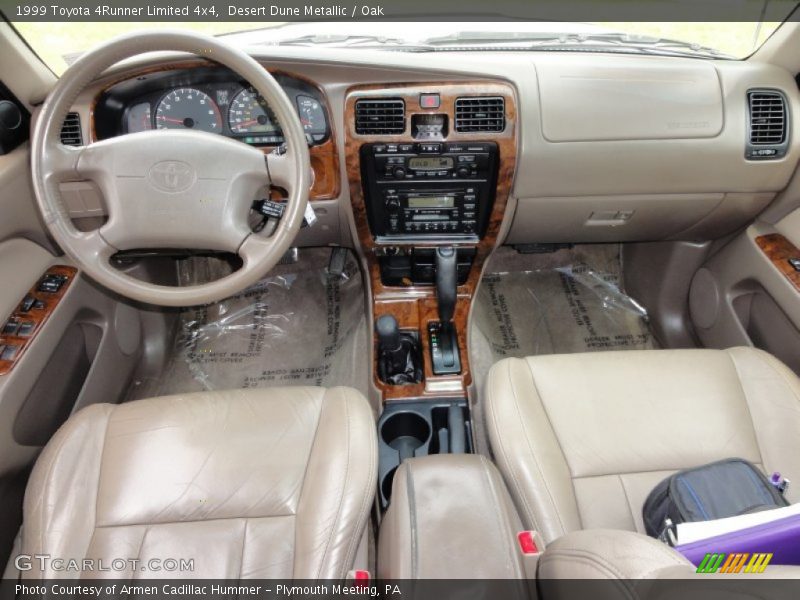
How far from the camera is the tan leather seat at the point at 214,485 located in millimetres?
1116

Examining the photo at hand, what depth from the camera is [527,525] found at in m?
1.18

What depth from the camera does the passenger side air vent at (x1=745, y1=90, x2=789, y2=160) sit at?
1.68 metres

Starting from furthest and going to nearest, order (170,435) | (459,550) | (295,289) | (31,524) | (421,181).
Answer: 1. (295,289)
2. (421,181)
3. (170,435)
4. (31,524)
5. (459,550)

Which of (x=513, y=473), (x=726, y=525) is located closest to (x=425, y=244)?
(x=513, y=473)

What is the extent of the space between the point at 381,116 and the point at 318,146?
0.22 metres

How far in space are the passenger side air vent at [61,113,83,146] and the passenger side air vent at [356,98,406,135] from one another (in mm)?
Answer: 788

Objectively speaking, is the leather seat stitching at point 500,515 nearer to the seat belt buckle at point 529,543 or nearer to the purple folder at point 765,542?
the seat belt buckle at point 529,543

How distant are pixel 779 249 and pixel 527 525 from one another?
1.33 m

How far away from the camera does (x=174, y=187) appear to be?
1.26 m

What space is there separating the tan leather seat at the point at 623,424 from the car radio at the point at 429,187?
595 millimetres

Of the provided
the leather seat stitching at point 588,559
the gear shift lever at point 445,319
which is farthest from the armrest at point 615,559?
the gear shift lever at point 445,319
